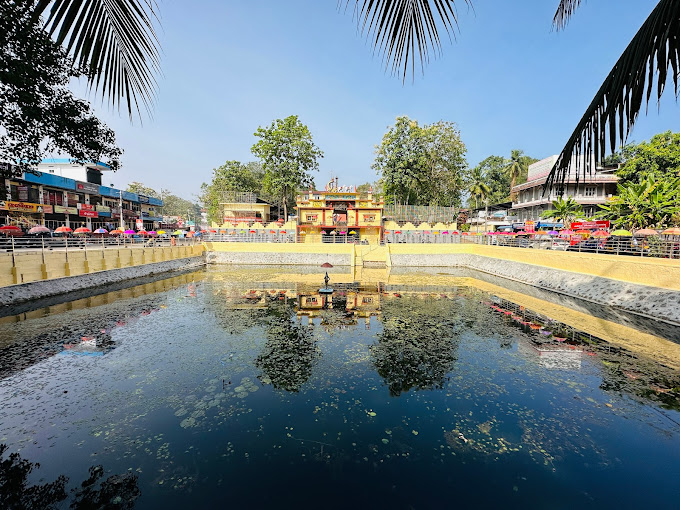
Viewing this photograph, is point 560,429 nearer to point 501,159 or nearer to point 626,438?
point 626,438

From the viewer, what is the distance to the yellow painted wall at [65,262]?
46.0 ft

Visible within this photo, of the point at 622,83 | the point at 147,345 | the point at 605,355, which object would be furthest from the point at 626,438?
the point at 147,345

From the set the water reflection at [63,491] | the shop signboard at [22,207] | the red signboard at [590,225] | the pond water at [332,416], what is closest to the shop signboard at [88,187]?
the shop signboard at [22,207]

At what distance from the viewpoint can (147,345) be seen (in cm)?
959

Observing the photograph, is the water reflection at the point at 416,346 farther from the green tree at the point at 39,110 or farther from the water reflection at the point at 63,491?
the green tree at the point at 39,110

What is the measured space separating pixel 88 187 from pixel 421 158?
3955cm

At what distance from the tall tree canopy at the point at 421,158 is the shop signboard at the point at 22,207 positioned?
120 ft

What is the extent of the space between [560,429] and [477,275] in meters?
20.1

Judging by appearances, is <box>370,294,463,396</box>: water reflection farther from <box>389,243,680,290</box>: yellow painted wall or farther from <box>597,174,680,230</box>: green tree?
<box>597,174,680,230</box>: green tree

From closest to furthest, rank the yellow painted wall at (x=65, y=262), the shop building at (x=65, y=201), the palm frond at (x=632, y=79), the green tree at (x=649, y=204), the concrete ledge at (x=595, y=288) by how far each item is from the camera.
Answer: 1. the palm frond at (x=632, y=79)
2. the concrete ledge at (x=595, y=288)
3. the yellow painted wall at (x=65, y=262)
4. the green tree at (x=649, y=204)
5. the shop building at (x=65, y=201)

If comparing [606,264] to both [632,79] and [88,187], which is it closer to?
[632,79]

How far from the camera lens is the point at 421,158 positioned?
1531 inches

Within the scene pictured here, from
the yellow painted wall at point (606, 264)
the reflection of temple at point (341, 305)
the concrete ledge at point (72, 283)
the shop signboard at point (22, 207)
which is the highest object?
the shop signboard at point (22, 207)

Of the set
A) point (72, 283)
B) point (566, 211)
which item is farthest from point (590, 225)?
point (72, 283)
